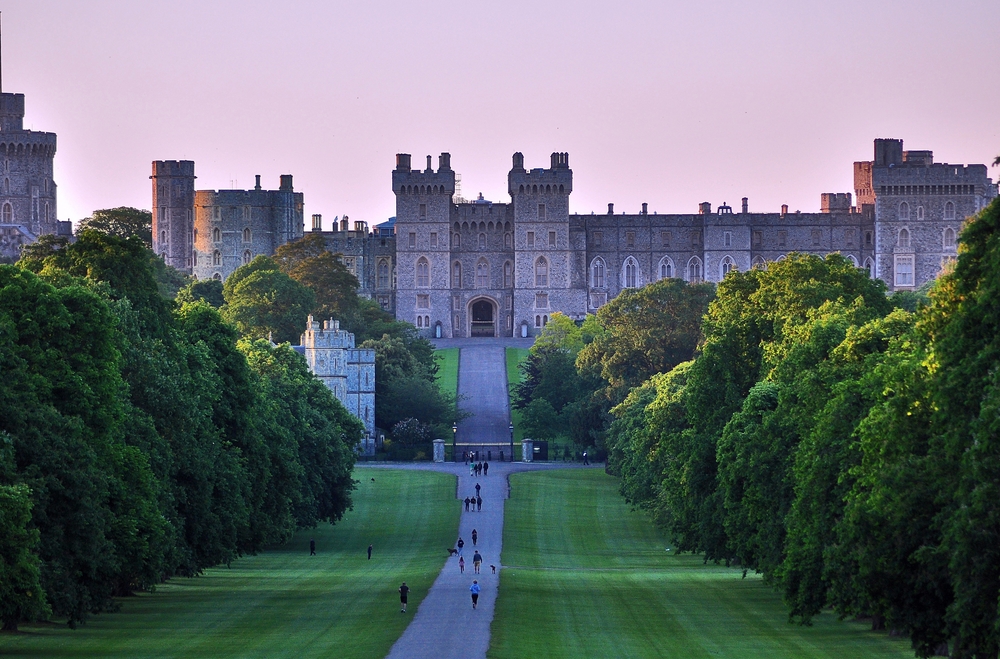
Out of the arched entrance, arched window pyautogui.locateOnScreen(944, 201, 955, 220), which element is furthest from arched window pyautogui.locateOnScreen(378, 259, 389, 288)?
arched window pyautogui.locateOnScreen(944, 201, 955, 220)

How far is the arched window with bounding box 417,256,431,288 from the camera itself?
126688 millimetres

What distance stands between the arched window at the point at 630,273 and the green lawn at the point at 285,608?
2857 inches

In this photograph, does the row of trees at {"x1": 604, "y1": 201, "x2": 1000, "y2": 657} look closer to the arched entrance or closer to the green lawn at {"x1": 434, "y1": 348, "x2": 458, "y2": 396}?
the green lawn at {"x1": 434, "y1": 348, "x2": 458, "y2": 396}

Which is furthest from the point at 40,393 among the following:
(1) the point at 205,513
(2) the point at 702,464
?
(2) the point at 702,464

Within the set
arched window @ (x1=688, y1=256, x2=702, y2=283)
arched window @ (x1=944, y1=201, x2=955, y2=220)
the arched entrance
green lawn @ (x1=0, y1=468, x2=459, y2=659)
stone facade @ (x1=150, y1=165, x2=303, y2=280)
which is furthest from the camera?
stone facade @ (x1=150, y1=165, x2=303, y2=280)

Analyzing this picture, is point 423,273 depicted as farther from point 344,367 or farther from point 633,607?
point 633,607

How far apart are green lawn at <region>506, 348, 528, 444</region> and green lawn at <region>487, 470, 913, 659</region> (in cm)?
3006

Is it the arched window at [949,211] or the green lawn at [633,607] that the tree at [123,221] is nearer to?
the arched window at [949,211]

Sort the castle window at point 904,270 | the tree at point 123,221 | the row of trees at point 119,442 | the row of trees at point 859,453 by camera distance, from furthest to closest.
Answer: the tree at point 123,221 → the castle window at point 904,270 → the row of trees at point 119,442 → the row of trees at point 859,453

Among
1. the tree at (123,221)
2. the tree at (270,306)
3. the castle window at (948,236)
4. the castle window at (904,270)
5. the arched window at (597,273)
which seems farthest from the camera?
the tree at (123,221)

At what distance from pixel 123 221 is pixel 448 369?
42.2m

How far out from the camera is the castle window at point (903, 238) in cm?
12925

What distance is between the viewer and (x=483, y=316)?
12850 cm

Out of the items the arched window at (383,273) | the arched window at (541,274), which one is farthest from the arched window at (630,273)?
the arched window at (383,273)
